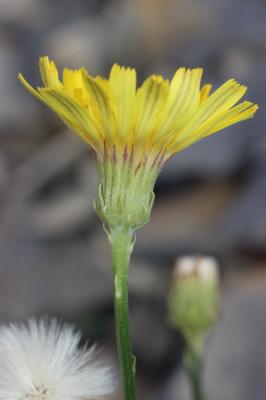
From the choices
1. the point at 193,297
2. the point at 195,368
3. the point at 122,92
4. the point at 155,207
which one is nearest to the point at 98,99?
the point at 122,92

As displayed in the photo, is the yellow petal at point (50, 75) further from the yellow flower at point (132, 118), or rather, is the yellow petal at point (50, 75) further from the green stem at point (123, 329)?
the green stem at point (123, 329)

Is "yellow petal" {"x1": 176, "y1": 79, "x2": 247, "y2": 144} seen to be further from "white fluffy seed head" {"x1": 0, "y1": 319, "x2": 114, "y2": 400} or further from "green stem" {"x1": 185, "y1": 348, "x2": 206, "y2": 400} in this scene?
"green stem" {"x1": 185, "y1": 348, "x2": 206, "y2": 400}

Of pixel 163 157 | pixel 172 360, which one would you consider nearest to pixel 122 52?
pixel 172 360

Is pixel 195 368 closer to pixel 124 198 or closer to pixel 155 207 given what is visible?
pixel 124 198

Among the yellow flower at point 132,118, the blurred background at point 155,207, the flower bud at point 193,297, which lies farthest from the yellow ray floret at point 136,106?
the blurred background at point 155,207

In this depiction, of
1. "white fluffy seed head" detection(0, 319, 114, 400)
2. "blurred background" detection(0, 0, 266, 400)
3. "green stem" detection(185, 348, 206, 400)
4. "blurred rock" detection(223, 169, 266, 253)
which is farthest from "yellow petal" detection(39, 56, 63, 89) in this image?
"blurred rock" detection(223, 169, 266, 253)
